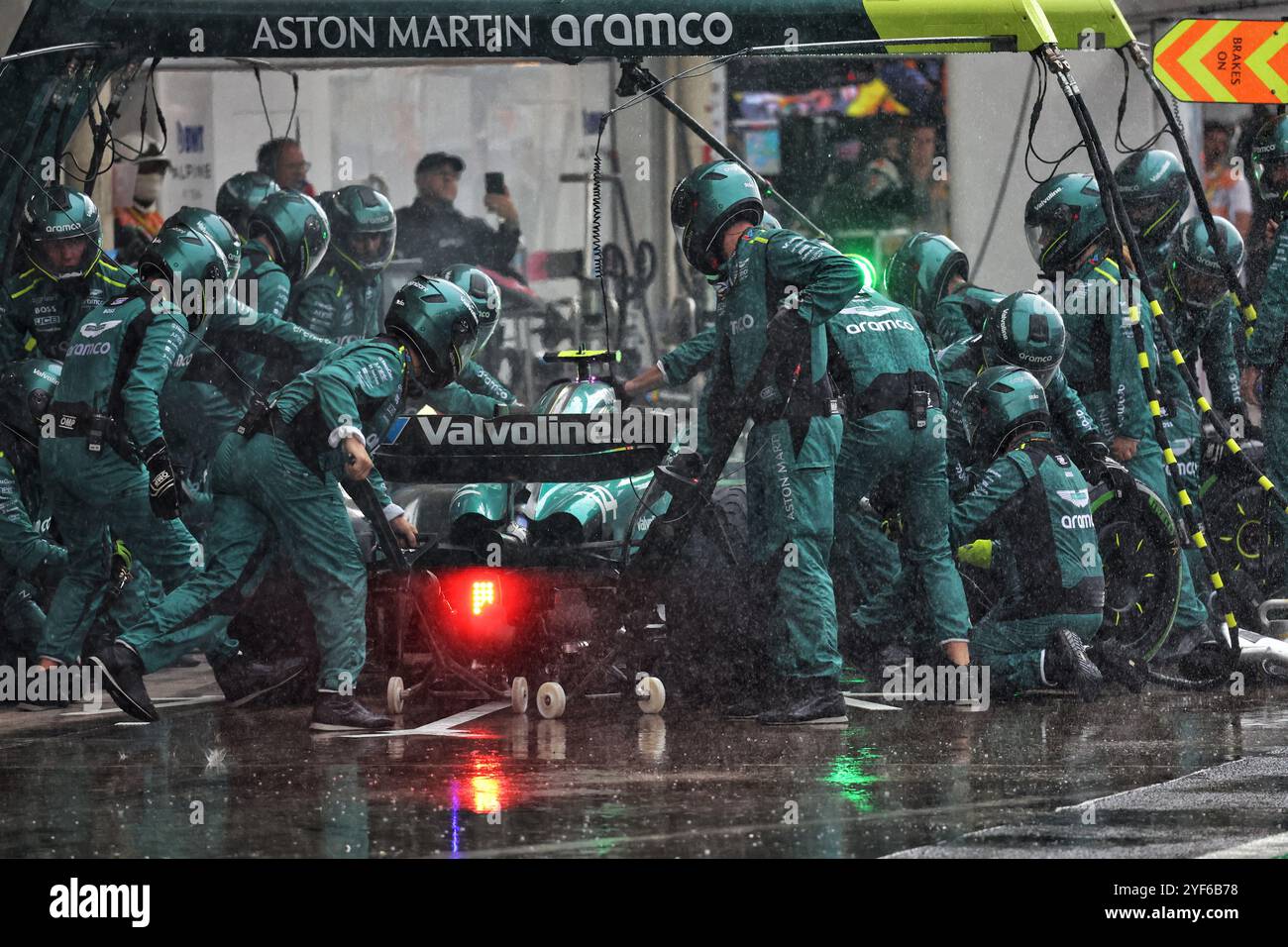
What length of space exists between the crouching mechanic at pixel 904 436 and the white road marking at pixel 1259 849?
324cm

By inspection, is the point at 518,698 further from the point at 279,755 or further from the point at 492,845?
the point at 492,845

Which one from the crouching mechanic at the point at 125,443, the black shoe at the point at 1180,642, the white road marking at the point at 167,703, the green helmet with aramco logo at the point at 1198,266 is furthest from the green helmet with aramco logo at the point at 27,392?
the green helmet with aramco logo at the point at 1198,266

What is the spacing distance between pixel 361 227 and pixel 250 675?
3.24 meters

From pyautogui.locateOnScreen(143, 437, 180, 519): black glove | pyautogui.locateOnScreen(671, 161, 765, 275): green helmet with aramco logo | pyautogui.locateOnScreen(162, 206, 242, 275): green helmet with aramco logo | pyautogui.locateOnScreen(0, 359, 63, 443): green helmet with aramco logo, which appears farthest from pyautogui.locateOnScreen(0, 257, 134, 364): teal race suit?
pyautogui.locateOnScreen(671, 161, 765, 275): green helmet with aramco logo

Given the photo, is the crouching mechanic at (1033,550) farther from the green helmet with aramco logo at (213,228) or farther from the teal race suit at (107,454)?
the green helmet with aramco logo at (213,228)

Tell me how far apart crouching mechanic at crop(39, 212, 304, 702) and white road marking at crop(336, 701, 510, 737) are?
85 centimetres

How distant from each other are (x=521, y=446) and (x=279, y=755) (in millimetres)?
1822

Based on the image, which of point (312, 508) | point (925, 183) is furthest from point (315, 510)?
point (925, 183)

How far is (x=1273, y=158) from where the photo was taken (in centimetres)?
1054

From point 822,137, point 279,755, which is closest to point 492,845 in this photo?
point 279,755

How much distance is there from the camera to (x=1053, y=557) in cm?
918

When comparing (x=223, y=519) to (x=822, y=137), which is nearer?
(x=223, y=519)

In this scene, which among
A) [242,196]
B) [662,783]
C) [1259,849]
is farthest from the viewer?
[242,196]

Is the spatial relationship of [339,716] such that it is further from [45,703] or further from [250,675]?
[45,703]
